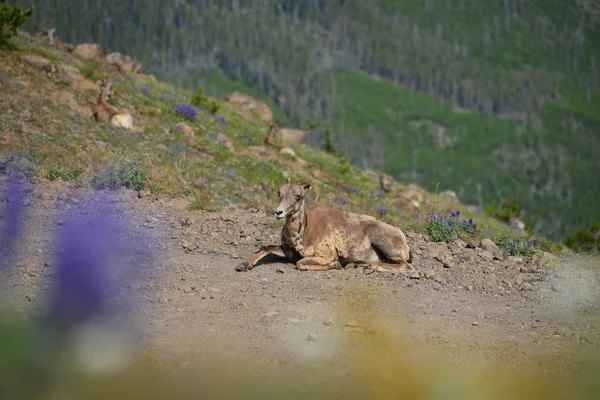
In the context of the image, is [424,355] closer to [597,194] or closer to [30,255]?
[30,255]

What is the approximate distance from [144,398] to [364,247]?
19.9 feet

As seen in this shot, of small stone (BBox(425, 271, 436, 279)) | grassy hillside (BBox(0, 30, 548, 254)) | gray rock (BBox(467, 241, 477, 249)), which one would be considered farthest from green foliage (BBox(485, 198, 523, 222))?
small stone (BBox(425, 271, 436, 279))

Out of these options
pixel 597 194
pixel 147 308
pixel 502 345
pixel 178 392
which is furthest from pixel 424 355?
pixel 597 194

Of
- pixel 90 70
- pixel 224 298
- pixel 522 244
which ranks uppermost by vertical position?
pixel 224 298

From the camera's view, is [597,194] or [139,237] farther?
[597,194]

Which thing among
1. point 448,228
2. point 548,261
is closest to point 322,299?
point 448,228

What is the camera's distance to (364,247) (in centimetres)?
1233

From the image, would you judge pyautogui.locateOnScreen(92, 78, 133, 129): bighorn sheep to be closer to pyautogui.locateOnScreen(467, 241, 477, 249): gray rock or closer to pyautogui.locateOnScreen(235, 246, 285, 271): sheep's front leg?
pyautogui.locateOnScreen(235, 246, 285, 271): sheep's front leg

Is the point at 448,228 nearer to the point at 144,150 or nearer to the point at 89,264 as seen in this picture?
the point at 89,264

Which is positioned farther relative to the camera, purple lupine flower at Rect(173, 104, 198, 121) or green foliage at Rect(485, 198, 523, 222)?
green foliage at Rect(485, 198, 523, 222)

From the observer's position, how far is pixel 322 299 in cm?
1059

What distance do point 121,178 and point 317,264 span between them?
5768 mm

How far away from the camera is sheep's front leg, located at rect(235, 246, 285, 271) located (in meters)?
11.8

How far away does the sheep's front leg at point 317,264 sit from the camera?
39.0ft
